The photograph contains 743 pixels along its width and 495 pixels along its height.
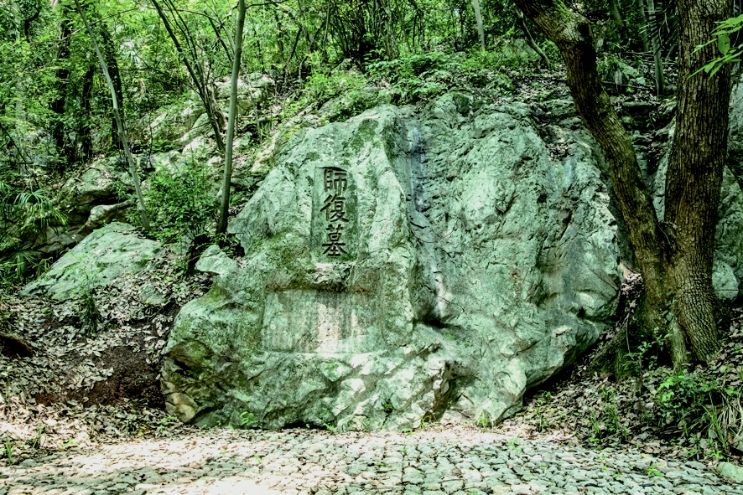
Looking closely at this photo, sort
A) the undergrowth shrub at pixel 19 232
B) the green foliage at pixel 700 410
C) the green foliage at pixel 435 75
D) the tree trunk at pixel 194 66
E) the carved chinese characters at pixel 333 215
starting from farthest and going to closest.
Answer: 1. the undergrowth shrub at pixel 19 232
2. the tree trunk at pixel 194 66
3. the green foliage at pixel 435 75
4. the carved chinese characters at pixel 333 215
5. the green foliage at pixel 700 410

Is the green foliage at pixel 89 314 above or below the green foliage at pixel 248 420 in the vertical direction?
above

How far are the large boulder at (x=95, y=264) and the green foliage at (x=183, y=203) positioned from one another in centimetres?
41

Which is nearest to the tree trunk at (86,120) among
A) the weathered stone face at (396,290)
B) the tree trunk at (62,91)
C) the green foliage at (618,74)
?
the tree trunk at (62,91)

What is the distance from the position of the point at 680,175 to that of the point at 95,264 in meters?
8.17

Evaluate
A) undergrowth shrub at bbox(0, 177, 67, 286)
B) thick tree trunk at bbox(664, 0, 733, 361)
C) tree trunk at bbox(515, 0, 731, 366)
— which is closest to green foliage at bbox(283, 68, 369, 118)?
tree trunk at bbox(515, 0, 731, 366)

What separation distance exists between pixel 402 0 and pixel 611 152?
7.58 m

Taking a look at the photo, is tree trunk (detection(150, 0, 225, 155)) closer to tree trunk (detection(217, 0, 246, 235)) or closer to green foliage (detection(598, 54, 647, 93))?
tree trunk (detection(217, 0, 246, 235))

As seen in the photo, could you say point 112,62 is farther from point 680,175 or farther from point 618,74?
point 680,175

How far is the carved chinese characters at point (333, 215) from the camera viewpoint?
6.16 m

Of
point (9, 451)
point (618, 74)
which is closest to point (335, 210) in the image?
point (9, 451)

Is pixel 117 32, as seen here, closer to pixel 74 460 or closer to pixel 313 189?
pixel 313 189

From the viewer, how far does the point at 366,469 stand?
12.5ft

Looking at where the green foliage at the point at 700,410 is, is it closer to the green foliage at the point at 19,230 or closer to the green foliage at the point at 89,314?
the green foliage at the point at 89,314

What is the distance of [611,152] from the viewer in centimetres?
515
